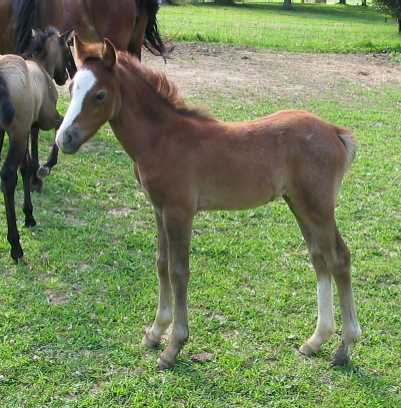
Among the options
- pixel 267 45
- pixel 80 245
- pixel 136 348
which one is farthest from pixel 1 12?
pixel 267 45

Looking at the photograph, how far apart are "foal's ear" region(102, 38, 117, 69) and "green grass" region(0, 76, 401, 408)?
164 cm

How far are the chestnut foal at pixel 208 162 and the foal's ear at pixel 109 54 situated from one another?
0.10ft

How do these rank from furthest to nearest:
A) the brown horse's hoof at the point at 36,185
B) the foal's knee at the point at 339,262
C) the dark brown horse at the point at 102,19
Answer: the dark brown horse at the point at 102,19 → the brown horse's hoof at the point at 36,185 → the foal's knee at the point at 339,262

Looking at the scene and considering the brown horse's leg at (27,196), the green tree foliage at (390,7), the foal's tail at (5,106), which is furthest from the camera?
the green tree foliage at (390,7)

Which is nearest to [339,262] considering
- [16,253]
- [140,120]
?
[140,120]

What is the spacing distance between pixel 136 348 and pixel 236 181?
1.17 meters

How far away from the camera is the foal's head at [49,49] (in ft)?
18.1

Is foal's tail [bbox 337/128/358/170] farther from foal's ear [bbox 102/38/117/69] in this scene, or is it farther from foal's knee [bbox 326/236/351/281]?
foal's ear [bbox 102/38/117/69]

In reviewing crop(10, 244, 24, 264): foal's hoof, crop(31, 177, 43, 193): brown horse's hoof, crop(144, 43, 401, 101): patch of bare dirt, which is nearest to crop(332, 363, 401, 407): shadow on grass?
crop(10, 244, 24, 264): foal's hoof

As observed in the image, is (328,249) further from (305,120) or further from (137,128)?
(137,128)

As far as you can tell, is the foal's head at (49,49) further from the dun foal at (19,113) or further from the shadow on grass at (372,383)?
the shadow on grass at (372,383)

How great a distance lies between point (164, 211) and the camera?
10.4ft

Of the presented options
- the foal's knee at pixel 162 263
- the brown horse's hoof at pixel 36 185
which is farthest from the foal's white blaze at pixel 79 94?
the brown horse's hoof at pixel 36 185

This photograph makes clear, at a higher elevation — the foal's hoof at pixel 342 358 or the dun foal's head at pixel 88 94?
the dun foal's head at pixel 88 94
